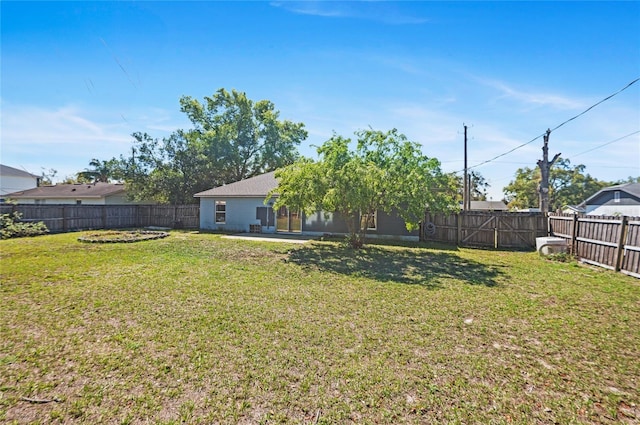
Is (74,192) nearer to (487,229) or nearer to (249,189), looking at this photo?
(249,189)

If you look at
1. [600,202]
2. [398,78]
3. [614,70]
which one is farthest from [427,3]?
[600,202]

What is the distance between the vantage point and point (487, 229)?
12.5 m

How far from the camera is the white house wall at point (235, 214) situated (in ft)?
54.7

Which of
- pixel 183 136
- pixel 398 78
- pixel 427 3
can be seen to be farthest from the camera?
pixel 183 136

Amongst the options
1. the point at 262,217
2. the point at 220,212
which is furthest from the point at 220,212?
the point at 262,217

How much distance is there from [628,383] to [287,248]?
961 centimetres

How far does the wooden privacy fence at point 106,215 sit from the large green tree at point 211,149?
298cm

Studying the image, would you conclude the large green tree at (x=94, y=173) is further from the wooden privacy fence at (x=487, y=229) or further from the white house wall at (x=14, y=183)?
the wooden privacy fence at (x=487, y=229)

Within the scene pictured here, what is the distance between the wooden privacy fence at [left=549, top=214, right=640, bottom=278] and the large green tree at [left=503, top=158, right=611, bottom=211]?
38.1m

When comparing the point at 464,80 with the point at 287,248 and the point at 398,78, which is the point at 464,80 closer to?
the point at 398,78

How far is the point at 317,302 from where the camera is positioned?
526 centimetres

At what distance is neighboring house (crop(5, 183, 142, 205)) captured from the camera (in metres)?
23.2

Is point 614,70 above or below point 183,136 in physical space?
below

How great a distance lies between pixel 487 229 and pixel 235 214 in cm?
1318
